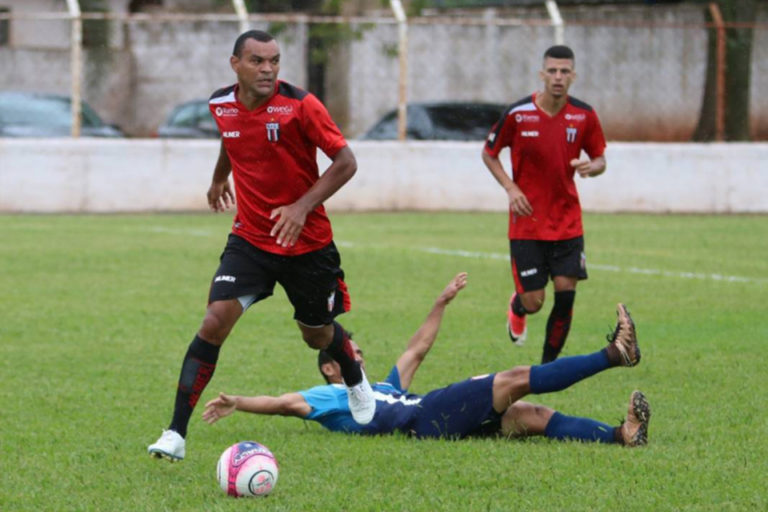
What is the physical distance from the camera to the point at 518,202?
9039 mm

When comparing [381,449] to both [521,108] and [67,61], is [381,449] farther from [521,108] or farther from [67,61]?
[67,61]

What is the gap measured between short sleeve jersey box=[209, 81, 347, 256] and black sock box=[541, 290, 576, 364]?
264cm

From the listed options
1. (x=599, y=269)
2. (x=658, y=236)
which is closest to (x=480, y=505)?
(x=599, y=269)

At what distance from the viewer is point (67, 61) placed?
2986cm

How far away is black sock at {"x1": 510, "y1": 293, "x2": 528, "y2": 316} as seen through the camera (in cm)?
969

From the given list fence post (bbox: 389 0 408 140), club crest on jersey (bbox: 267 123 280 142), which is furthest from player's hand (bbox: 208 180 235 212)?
fence post (bbox: 389 0 408 140)

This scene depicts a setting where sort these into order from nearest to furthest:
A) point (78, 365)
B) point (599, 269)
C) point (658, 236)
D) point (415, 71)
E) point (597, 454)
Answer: point (597, 454), point (78, 365), point (599, 269), point (658, 236), point (415, 71)

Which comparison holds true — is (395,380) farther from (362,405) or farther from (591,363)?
(591,363)

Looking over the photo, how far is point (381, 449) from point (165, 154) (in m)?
15.0

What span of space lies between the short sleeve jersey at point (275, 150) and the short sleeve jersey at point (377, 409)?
81cm

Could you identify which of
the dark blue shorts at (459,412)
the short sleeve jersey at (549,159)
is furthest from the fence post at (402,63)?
the dark blue shorts at (459,412)

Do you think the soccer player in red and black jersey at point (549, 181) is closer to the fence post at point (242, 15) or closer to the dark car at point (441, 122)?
the fence post at point (242, 15)

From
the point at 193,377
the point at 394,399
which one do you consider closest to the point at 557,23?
the point at 394,399

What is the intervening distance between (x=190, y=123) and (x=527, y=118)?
14.6 metres
